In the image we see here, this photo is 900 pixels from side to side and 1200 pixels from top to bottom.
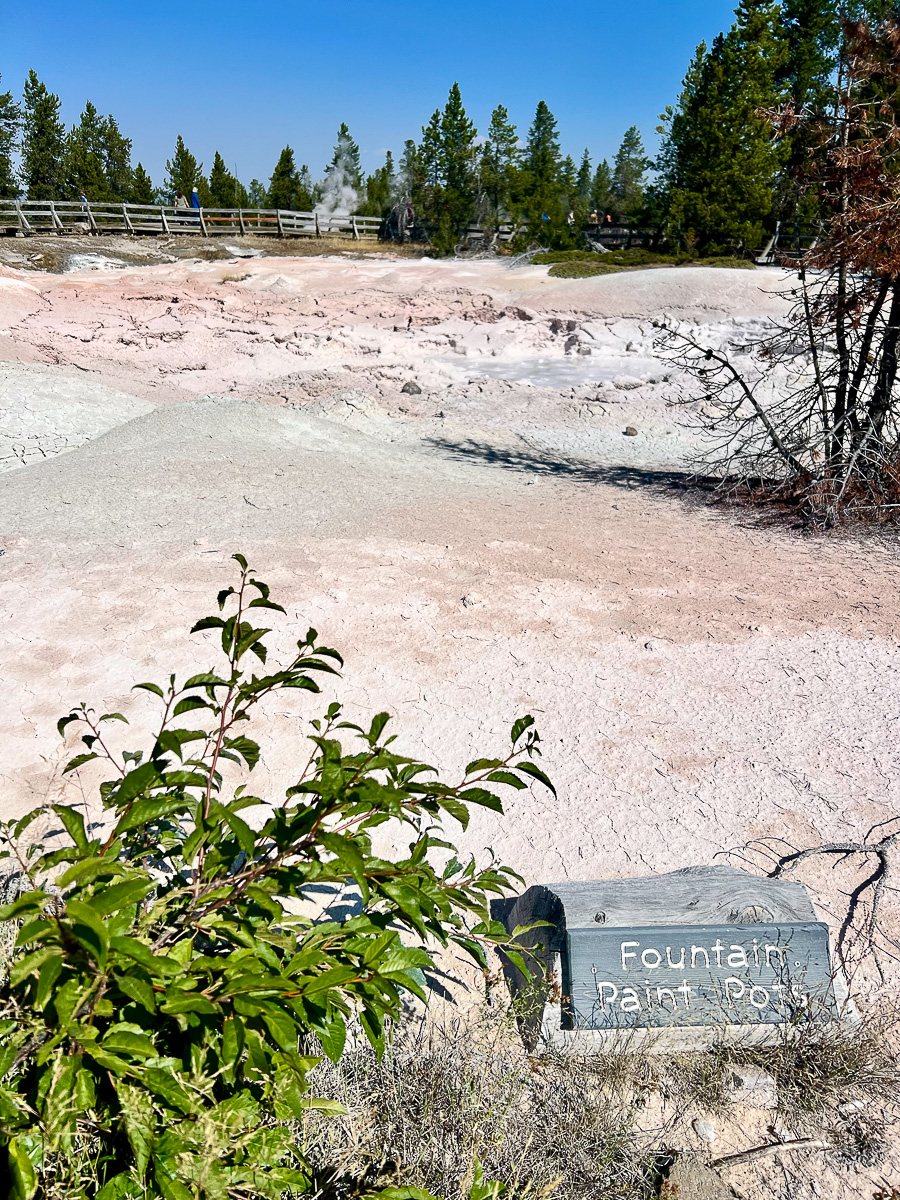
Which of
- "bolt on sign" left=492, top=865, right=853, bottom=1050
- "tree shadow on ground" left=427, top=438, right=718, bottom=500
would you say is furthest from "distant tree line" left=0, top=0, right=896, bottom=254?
"bolt on sign" left=492, top=865, right=853, bottom=1050

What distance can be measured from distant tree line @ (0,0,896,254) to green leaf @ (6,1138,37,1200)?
17.1 metres

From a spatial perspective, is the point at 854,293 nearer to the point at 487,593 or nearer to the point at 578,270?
the point at 487,593

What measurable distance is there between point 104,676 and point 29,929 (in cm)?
388

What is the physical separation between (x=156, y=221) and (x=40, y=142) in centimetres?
1462

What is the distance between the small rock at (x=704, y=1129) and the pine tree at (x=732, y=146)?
88.5 ft

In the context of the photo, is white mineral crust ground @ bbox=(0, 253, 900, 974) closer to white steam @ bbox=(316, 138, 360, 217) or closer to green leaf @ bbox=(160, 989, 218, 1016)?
green leaf @ bbox=(160, 989, 218, 1016)

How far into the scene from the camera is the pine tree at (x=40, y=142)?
37.6 meters

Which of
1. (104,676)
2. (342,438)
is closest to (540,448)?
(342,438)

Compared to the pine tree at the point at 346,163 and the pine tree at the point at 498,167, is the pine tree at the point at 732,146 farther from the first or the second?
the pine tree at the point at 346,163

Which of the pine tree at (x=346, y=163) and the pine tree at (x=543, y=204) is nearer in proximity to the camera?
the pine tree at (x=543, y=204)

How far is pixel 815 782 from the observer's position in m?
3.97

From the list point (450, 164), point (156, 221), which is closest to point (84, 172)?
point (156, 221)

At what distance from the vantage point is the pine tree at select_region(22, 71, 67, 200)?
3759 cm

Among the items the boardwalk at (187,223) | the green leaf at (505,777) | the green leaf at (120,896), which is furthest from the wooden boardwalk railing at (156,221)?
the green leaf at (120,896)
